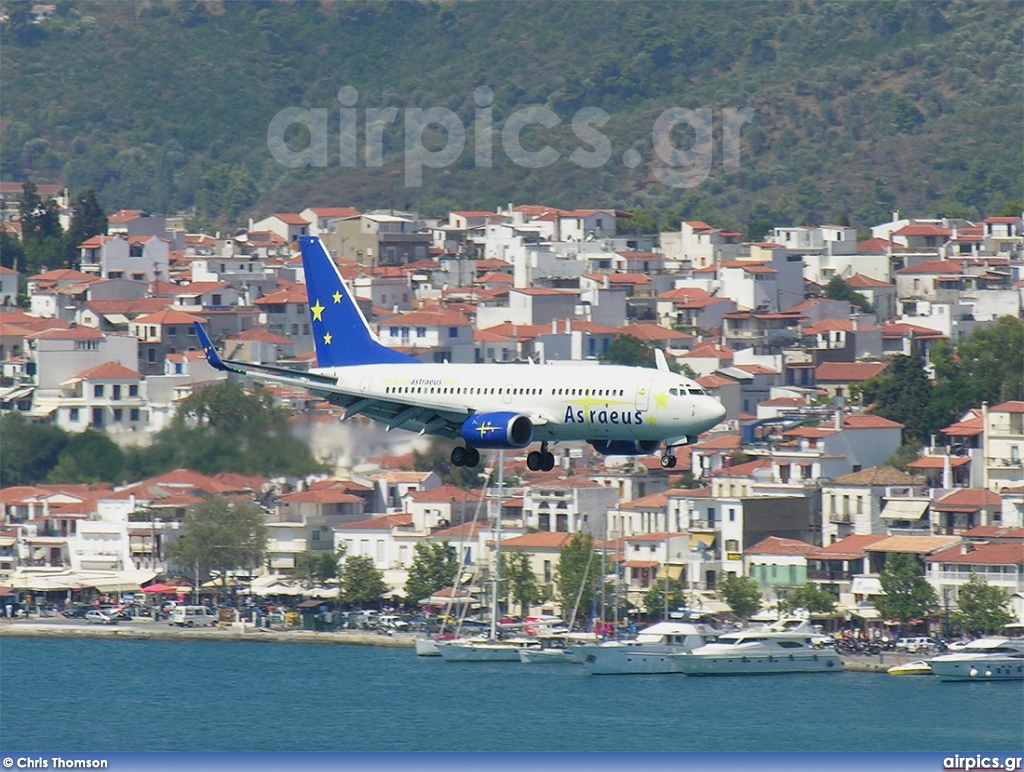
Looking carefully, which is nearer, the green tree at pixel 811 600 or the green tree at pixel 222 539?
the green tree at pixel 811 600

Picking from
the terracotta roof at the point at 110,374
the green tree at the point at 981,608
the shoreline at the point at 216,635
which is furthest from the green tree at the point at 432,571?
the terracotta roof at the point at 110,374

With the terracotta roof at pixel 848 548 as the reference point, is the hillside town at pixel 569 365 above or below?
above

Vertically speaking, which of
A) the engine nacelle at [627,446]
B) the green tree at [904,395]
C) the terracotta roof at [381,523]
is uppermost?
the green tree at [904,395]

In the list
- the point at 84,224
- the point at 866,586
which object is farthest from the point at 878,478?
the point at 84,224

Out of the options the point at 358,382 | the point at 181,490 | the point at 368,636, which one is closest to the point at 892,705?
the point at 368,636

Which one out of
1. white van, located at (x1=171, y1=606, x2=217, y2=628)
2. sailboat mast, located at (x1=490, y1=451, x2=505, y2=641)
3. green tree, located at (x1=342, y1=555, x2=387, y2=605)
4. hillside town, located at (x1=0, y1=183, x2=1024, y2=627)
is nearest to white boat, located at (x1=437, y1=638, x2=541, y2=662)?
sailboat mast, located at (x1=490, y1=451, x2=505, y2=641)

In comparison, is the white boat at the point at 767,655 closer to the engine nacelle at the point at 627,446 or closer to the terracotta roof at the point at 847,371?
the terracotta roof at the point at 847,371

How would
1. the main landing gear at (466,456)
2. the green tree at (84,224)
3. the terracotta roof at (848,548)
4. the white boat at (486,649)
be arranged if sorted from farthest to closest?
the green tree at (84,224)
the terracotta roof at (848,548)
the white boat at (486,649)
the main landing gear at (466,456)
